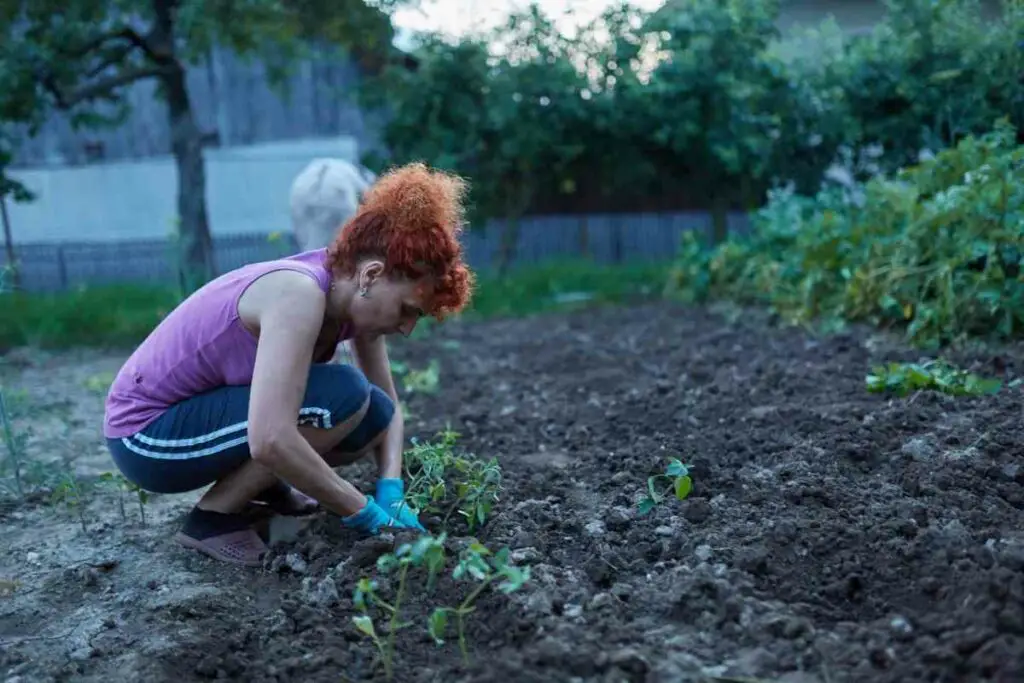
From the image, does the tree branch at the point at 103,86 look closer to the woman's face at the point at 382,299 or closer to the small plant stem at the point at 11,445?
the small plant stem at the point at 11,445

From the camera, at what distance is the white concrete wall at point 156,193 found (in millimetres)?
11102

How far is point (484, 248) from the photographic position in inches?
421

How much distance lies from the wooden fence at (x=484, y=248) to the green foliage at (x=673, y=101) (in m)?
0.59

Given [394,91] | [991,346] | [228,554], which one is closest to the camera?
[228,554]

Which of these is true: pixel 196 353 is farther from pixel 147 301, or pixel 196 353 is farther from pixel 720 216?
pixel 720 216

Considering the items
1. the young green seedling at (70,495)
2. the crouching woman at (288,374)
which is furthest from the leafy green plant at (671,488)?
the young green seedling at (70,495)

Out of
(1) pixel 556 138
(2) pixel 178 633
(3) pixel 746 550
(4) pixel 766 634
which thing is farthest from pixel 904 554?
(1) pixel 556 138

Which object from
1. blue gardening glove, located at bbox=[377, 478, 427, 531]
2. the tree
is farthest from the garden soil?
the tree

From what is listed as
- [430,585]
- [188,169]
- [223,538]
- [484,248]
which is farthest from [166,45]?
[430,585]

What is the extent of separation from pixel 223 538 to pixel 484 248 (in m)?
8.31

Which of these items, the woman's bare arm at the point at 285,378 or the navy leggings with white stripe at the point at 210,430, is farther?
the navy leggings with white stripe at the point at 210,430

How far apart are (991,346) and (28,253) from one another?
29.8ft

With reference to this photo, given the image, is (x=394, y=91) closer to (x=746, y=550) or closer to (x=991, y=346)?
(x=991, y=346)

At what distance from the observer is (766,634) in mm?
1792
